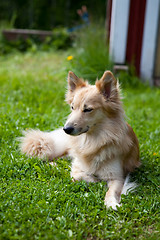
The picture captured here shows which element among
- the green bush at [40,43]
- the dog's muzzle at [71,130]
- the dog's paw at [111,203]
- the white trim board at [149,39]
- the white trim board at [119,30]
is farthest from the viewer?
the green bush at [40,43]

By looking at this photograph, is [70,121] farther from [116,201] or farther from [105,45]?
[105,45]

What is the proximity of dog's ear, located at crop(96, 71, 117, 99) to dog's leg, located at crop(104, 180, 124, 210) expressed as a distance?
988mm

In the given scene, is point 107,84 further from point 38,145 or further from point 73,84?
point 38,145

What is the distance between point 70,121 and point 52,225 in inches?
43.3

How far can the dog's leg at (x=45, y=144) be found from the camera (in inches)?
154

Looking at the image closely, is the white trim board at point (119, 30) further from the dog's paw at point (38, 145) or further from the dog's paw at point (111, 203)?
the dog's paw at point (111, 203)

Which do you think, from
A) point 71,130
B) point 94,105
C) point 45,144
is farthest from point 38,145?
point 94,105

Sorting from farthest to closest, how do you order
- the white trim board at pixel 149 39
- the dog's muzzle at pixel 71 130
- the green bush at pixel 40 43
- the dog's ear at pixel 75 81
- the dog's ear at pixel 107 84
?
the green bush at pixel 40 43 < the white trim board at pixel 149 39 < the dog's ear at pixel 75 81 < the dog's ear at pixel 107 84 < the dog's muzzle at pixel 71 130

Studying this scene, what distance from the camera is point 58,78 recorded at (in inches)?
299

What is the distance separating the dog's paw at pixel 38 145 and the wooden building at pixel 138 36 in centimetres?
449

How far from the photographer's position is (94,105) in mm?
3283

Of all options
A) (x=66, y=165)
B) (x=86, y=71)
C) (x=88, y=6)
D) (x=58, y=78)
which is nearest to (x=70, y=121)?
(x=66, y=165)

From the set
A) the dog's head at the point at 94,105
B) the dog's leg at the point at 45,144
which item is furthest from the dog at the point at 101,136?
the dog's leg at the point at 45,144

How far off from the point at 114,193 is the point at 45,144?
3.98 ft
